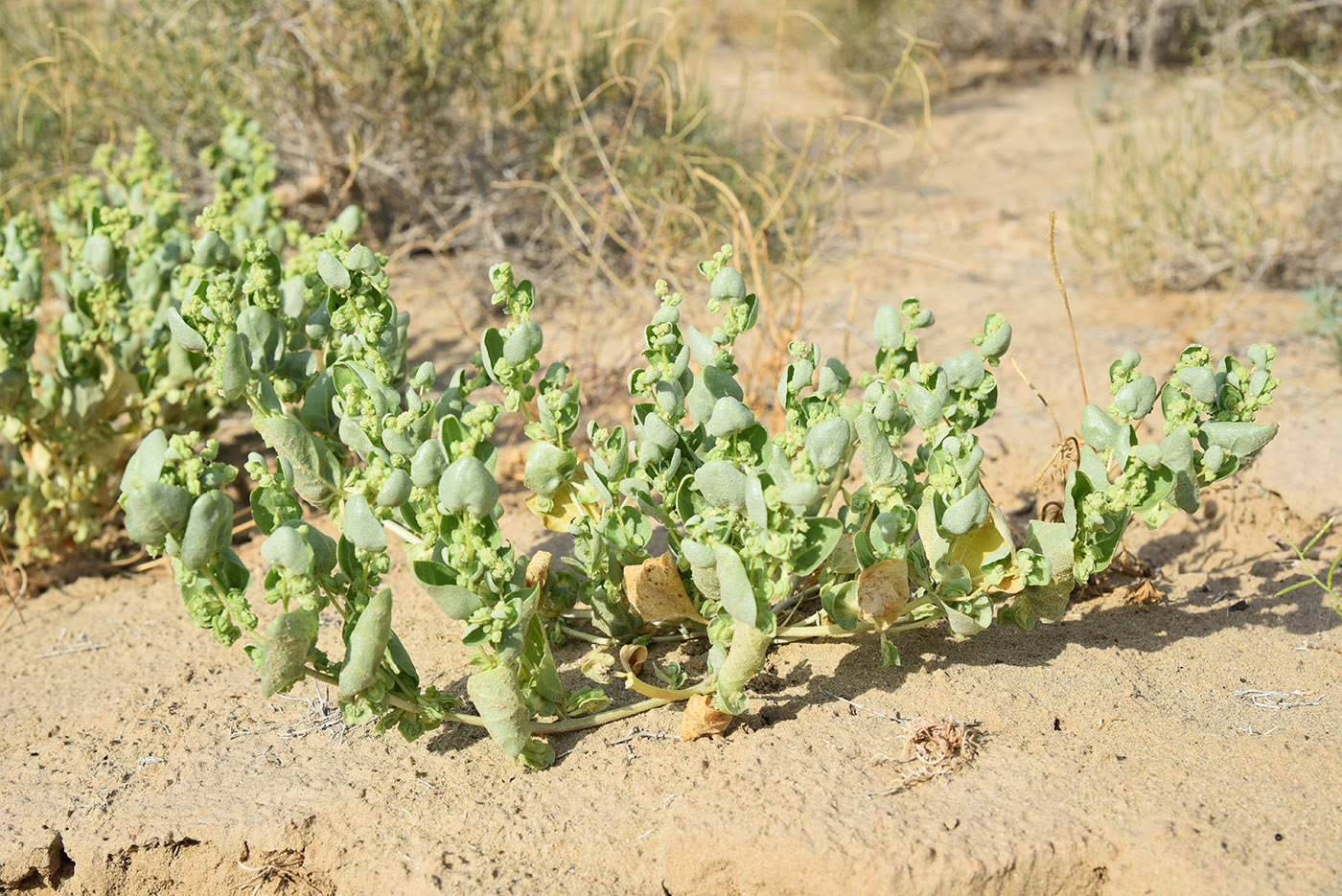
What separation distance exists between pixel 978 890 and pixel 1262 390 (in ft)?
2.91

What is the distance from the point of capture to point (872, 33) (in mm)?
7895

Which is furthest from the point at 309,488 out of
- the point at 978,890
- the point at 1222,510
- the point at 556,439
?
the point at 1222,510

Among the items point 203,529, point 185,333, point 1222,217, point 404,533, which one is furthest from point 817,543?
point 1222,217

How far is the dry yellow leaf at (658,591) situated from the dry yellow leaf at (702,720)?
0.51ft

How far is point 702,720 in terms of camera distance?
1.75 meters

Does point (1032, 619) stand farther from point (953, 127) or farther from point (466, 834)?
point (953, 127)

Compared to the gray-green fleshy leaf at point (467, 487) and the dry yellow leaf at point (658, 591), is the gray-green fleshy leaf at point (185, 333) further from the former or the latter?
the dry yellow leaf at point (658, 591)

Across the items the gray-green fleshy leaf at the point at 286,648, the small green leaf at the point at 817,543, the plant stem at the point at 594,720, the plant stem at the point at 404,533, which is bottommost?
the plant stem at the point at 594,720

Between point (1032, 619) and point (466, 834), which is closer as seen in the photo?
point (466, 834)

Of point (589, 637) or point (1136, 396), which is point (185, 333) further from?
point (1136, 396)

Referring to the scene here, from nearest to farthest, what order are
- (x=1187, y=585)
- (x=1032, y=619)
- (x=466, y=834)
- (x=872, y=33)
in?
(x=466, y=834) → (x=1032, y=619) → (x=1187, y=585) → (x=872, y=33)

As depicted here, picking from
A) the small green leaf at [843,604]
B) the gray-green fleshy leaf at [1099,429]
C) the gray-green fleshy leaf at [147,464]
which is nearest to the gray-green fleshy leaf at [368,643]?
the gray-green fleshy leaf at [147,464]

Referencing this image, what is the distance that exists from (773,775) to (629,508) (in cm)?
49

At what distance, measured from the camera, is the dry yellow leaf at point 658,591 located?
182 cm
